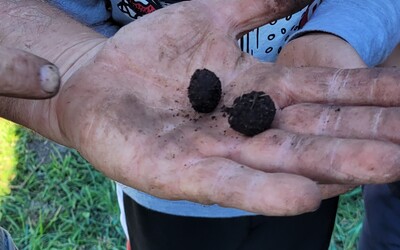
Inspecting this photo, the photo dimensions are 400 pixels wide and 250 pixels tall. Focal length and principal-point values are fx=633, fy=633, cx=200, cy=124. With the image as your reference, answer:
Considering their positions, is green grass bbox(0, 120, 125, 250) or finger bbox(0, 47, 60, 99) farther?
green grass bbox(0, 120, 125, 250)

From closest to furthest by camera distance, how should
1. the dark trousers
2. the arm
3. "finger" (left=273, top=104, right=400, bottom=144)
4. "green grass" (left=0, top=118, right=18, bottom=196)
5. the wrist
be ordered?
1. "finger" (left=273, top=104, right=400, bottom=144)
2. the wrist
3. the arm
4. the dark trousers
5. "green grass" (left=0, top=118, right=18, bottom=196)

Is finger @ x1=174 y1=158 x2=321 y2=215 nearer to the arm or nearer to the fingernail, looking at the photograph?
the fingernail

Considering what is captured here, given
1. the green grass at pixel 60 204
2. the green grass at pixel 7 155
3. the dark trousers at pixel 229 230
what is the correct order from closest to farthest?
1. the dark trousers at pixel 229 230
2. the green grass at pixel 60 204
3. the green grass at pixel 7 155

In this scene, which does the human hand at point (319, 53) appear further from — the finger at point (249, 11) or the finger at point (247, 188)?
the finger at point (247, 188)

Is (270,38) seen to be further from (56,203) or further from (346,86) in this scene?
(56,203)

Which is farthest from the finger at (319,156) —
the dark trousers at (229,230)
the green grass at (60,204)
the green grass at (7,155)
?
the green grass at (7,155)

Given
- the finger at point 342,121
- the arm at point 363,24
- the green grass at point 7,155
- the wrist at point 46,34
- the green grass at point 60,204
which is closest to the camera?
the finger at point 342,121

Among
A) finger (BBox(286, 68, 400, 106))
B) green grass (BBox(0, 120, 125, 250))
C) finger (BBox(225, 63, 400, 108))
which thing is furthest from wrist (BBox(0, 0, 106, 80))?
green grass (BBox(0, 120, 125, 250))

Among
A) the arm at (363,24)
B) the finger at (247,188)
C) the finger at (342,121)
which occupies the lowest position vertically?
the finger at (247,188)
